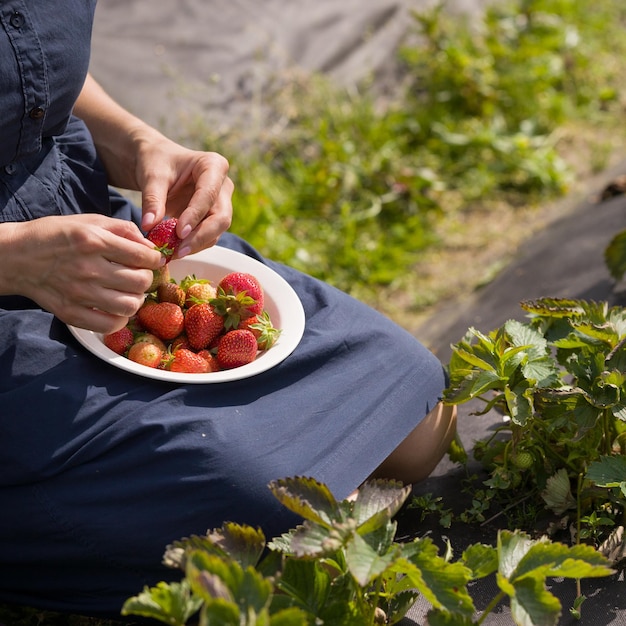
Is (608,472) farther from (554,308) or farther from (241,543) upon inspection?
(241,543)

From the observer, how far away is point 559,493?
1.70 metres

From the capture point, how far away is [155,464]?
1497mm

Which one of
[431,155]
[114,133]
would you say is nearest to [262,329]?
[114,133]

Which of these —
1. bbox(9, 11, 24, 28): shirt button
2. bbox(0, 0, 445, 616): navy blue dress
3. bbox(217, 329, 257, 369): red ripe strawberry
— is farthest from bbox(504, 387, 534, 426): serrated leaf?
bbox(9, 11, 24, 28): shirt button

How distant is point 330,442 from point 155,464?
323 mm

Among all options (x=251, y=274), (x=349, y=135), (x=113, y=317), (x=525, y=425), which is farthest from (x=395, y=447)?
(x=349, y=135)

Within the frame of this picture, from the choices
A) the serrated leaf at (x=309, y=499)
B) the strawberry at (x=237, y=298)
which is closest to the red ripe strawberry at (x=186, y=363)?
the strawberry at (x=237, y=298)

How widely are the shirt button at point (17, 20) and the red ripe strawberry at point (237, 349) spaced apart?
663mm

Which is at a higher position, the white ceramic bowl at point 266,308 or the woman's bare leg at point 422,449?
the white ceramic bowl at point 266,308

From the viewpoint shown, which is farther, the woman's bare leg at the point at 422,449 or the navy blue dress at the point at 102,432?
the woman's bare leg at the point at 422,449

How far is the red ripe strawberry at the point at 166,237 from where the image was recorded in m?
1.64

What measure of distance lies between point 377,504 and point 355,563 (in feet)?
0.39

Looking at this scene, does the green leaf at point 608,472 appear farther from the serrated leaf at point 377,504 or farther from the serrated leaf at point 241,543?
the serrated leaf at point 241,543

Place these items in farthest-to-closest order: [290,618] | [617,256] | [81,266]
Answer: [617,256], [81,266], [290,618]
